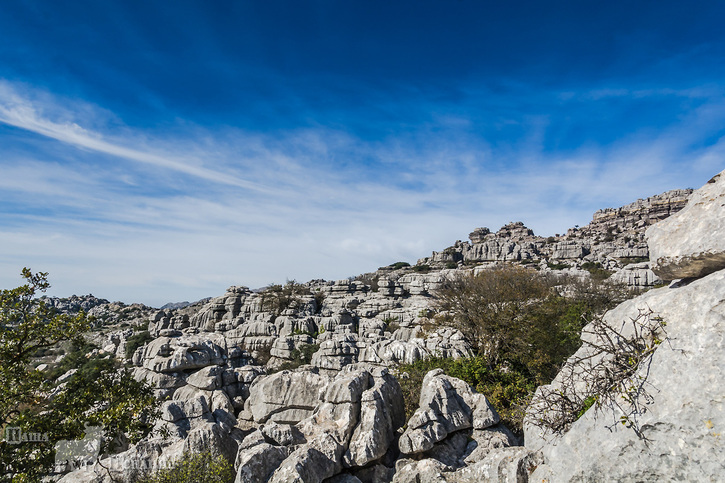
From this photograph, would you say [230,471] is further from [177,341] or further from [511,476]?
[177,341]

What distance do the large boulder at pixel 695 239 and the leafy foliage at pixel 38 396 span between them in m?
10.9

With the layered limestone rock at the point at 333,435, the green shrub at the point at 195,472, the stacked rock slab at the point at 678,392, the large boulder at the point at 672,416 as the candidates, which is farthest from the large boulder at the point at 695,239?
the green shrub at the point at 195,472

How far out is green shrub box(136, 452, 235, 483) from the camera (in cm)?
876

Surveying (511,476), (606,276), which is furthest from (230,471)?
(606,276)

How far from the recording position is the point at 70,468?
11.0m

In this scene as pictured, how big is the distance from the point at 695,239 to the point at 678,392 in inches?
98.4

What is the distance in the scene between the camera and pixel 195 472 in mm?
8844

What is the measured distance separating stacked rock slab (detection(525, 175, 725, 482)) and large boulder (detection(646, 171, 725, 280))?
0.04ft

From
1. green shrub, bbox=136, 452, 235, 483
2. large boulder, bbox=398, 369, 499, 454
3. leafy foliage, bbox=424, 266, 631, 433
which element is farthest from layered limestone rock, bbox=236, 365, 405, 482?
leafy foliage, bbox=424, 266, 631, 433

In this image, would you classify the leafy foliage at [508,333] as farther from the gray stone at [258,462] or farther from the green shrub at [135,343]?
the green shrub at [135,343]

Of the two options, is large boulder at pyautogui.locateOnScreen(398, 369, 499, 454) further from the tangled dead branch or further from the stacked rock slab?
the stacked rock slab

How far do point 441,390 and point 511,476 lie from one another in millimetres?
4040

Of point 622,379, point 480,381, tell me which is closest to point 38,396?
point 622,379

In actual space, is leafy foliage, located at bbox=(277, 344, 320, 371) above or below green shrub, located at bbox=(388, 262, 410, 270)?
below
